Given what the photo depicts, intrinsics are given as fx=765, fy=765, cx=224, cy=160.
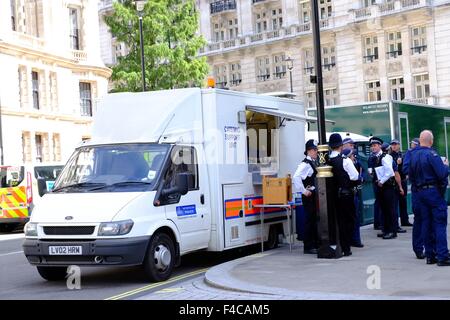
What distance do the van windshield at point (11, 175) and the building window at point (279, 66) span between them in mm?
40211

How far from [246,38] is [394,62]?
1495 cm

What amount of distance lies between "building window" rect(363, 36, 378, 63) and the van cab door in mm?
46959

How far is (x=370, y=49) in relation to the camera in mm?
57719

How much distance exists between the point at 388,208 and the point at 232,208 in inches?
157

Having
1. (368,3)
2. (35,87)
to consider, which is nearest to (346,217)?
(35,87)

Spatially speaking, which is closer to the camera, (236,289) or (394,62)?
(236,289)

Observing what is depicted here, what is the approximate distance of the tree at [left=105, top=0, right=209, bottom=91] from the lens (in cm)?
3925

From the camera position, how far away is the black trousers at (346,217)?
12711 mm

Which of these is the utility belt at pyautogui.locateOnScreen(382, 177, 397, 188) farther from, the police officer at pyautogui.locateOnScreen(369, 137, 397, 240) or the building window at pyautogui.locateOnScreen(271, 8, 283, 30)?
the building window at pyautogui.locateOnScreen(271, 8, 283, 30)

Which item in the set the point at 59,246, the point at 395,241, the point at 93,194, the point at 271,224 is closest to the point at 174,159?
the point at 93,194

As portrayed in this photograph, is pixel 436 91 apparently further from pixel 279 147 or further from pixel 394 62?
pixel 279 147

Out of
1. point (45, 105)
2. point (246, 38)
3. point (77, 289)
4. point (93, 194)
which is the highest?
point (246, 38)

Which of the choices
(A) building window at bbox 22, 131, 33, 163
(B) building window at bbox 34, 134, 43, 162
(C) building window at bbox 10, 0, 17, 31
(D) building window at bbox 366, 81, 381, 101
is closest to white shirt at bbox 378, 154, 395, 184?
(A) building window at bbox 22, 131, 33, 163

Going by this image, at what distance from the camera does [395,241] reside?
14586mm
